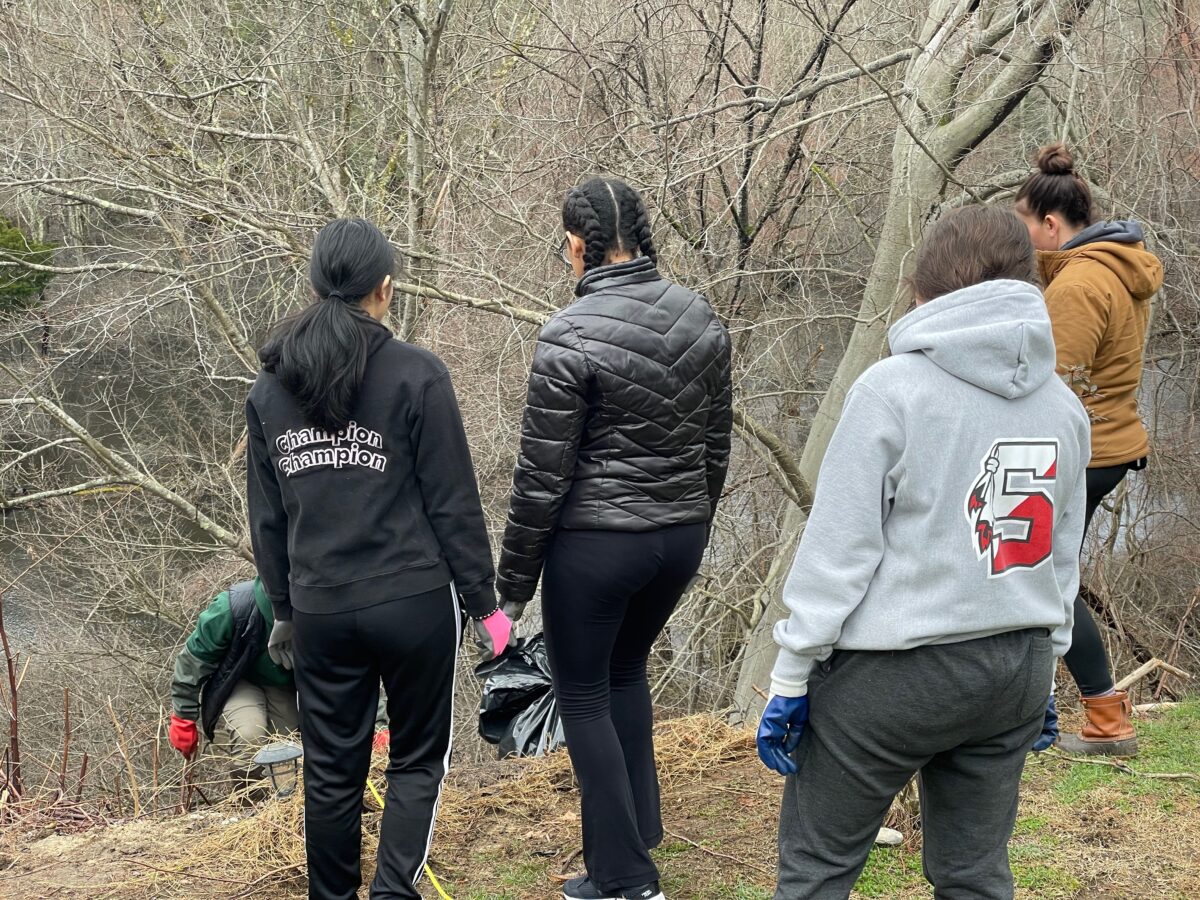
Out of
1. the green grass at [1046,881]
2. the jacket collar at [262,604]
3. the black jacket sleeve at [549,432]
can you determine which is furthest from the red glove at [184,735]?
the green grass at [1046,881]

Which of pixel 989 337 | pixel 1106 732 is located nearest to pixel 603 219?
pixel 989 337

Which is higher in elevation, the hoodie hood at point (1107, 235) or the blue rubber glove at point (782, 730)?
the hoodie hood at point (1107, 235)

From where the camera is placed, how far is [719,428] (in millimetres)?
2887

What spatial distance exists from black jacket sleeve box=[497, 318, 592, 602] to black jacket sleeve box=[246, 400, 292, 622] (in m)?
0.61

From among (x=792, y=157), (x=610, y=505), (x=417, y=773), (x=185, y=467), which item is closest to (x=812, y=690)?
(x=610, y=505)

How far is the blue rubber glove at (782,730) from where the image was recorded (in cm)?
202

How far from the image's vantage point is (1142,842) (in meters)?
3.20

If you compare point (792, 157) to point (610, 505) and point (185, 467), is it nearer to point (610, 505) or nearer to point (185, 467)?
point (610, 505)

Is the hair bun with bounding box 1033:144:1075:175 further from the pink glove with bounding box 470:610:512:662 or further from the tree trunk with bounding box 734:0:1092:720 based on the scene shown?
the pink glove with bounding box 470:610:512:662

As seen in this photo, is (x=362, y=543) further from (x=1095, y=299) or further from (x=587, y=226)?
(x=1095, y=299)

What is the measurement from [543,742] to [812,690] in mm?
2207

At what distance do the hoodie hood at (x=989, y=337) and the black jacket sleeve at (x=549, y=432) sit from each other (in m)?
0.83

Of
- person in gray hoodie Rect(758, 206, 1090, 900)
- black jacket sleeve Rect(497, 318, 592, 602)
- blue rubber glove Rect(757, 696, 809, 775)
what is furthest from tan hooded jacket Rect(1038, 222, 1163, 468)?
blue rubber glove Rect(757, 696, 809, 775)

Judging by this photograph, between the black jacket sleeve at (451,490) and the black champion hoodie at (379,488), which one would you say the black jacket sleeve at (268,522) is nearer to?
the black champion hoodie at (379,488)
